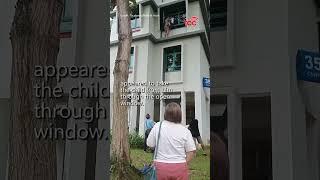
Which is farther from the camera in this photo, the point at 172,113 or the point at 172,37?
the point at 172,37

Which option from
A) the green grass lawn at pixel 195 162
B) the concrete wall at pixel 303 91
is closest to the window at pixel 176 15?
the green grass lawn at pixel 195 162

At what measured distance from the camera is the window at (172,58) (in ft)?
8.87

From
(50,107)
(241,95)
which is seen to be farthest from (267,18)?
(50,107)

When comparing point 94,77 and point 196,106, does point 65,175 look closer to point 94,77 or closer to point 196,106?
point 94,77

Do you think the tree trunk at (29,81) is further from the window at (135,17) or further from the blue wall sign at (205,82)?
the blue wall sign at (205,82)

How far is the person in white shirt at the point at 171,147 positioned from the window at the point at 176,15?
0.48 m

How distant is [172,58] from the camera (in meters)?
2.73

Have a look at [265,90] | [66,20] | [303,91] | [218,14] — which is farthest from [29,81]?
[303,91]

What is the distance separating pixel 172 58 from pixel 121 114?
0.45m

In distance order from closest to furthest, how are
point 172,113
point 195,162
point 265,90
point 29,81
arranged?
point 29,81, point 172,113, point 195,162, point 265,90

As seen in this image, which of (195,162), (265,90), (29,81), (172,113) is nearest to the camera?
(29,81)

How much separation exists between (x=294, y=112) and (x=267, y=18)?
719 millimetres

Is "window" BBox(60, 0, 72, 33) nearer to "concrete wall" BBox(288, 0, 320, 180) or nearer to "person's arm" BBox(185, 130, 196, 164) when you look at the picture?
"person's arm" BBox(185, 130, 196, 164)

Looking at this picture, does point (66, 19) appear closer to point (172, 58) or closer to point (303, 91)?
point (172, 58)
